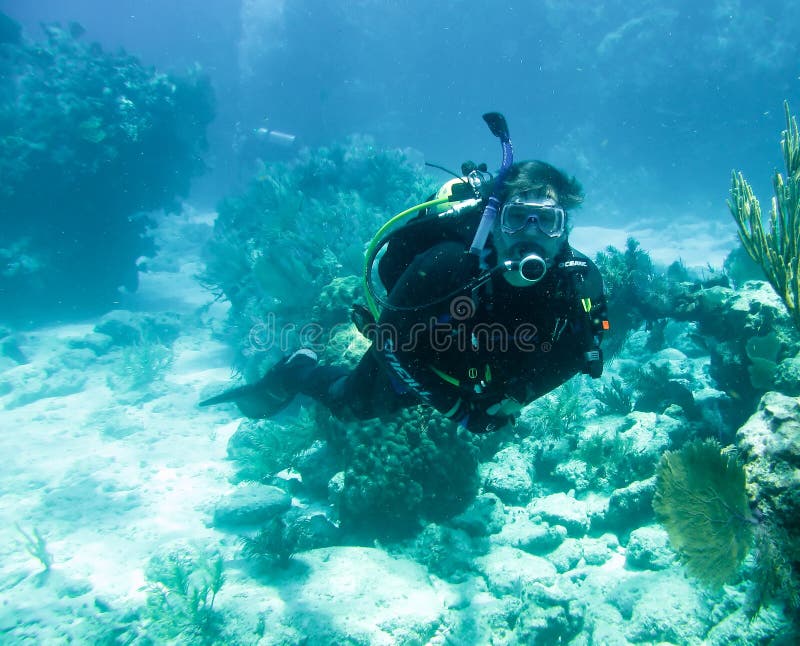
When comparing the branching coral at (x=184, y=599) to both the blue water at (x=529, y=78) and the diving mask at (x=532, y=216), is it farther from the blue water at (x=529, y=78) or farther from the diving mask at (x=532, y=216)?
the blue water at (x=529, y=78)

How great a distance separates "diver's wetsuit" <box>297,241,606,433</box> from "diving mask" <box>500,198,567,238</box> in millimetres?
286

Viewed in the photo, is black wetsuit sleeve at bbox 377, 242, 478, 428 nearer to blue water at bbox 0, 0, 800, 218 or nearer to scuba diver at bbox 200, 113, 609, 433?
scuba diver at bbox 200, 113, 609, 433

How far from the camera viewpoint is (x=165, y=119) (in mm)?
17328

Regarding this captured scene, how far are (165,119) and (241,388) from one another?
1682cm

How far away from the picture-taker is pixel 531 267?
103 inches

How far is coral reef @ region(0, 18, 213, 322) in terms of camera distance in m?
13.8

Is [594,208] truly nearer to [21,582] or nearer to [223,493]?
[223,493]

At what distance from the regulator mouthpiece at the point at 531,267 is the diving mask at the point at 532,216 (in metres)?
0.27

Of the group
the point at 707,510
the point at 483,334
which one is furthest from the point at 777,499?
the point at 483,334

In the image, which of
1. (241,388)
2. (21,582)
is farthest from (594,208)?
(21,582)

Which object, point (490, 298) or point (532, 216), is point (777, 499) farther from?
point (532, 216)

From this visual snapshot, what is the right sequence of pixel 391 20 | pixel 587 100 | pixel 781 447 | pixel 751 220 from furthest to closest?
1. pixel 391 20
2. pixel 587 100
3. pixel 751 220
4. pixel 781 447

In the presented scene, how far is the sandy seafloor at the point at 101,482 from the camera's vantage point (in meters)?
4.66

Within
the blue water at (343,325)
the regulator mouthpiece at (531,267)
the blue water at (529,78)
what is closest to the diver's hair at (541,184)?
the regulator mouthpiece at (531,267)
